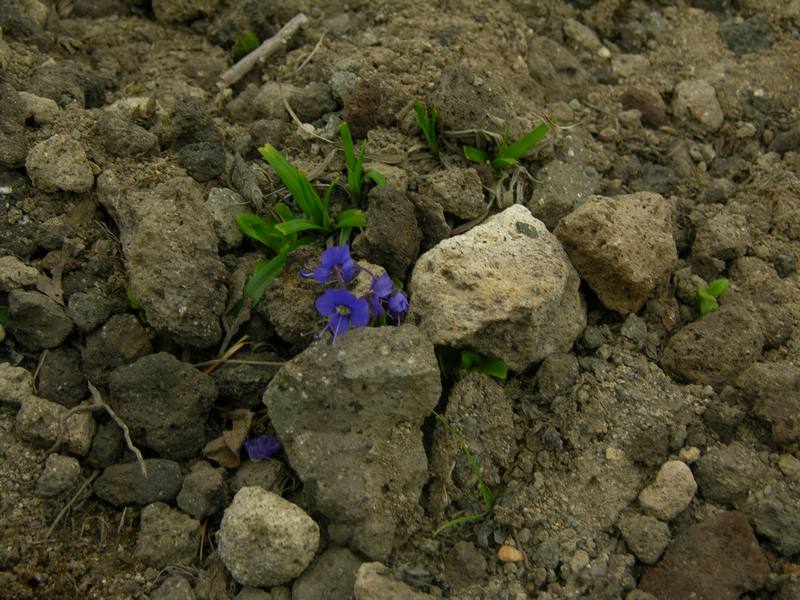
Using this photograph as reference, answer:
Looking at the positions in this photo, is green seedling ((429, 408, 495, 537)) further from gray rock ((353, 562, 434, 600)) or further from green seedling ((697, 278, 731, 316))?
green seedling ((697, 278, 731, 316))

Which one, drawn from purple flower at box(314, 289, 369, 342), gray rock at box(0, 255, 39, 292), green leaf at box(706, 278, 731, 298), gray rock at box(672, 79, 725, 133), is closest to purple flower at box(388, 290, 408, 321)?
purple flower at box(314, 289, 369, 342)

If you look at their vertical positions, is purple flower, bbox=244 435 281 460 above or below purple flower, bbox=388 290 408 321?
below

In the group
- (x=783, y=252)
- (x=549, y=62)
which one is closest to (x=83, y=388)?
(x=549, y=62)

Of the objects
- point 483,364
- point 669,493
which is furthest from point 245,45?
point 669,493

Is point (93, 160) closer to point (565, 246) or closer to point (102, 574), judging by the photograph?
point (102, 574)

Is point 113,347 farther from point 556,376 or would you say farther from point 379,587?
point 556,376

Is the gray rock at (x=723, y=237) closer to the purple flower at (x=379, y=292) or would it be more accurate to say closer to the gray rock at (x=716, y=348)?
the gray rock at (x=716, y=348)

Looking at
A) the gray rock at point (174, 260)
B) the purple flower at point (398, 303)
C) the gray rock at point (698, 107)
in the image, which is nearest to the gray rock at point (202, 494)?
the gray rock at point (174, 260)
